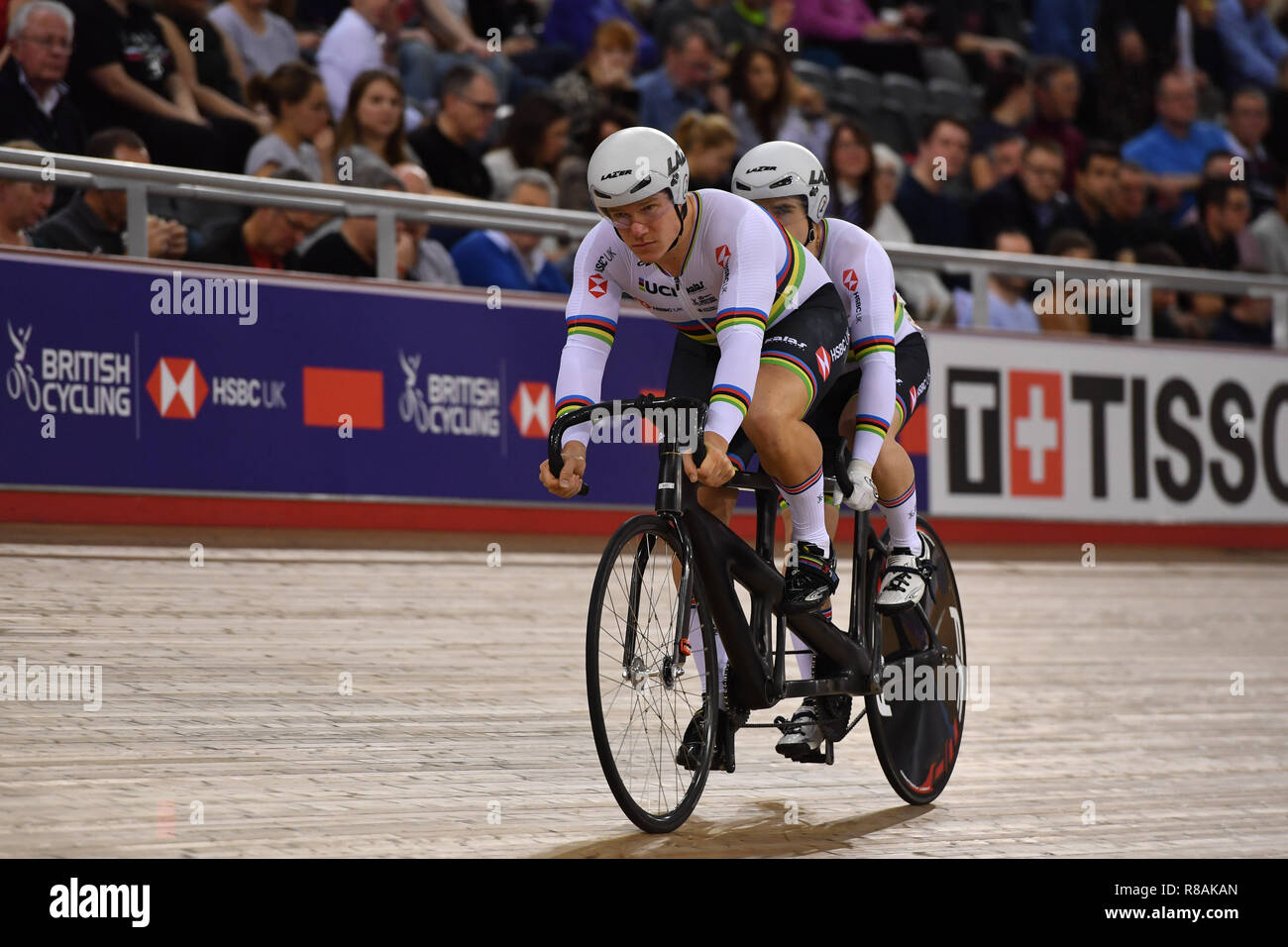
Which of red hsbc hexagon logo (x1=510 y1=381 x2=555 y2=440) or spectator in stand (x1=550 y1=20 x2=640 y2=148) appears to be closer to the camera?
red hsbc hexagon logo (x1=510 y1=381 x2=555 y2=440)

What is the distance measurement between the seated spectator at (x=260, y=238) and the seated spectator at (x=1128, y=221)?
5.86 meters

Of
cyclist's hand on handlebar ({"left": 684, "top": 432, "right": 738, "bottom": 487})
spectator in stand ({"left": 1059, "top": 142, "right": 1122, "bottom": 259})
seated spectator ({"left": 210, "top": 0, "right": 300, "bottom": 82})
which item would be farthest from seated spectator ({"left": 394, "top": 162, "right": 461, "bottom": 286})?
spectator in stand ({"left": 1059, "top": 142, "right": 1122, "bottom": 259})

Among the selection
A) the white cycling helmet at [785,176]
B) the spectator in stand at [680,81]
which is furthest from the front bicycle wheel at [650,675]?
the spectator in stand at [680,81]

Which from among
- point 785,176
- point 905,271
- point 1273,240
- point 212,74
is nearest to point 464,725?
point 785,176

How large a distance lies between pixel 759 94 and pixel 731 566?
Answer: 265 inches

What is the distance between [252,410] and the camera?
23.5 ft

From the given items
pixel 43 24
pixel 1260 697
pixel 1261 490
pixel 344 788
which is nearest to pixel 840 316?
pixel 344 788

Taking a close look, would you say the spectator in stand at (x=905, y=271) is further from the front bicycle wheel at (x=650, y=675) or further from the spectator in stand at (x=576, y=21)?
the front bicycle wheel at (x=650, y=675)

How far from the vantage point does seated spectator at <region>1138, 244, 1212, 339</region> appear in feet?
34.1

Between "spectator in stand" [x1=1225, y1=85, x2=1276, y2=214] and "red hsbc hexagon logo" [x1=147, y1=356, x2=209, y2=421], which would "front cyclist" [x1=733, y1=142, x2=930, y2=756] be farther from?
"spectator in stand" [x1=1225, y1=85, x2=1276, y2=214]

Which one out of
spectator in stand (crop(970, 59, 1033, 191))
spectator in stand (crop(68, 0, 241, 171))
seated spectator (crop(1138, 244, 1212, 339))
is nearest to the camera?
spectator in stand (crop(68, 0, 241, 171))

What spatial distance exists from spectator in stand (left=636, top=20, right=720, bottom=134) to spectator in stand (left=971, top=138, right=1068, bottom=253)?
1.89 metres

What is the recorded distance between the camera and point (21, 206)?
6.64 meters
